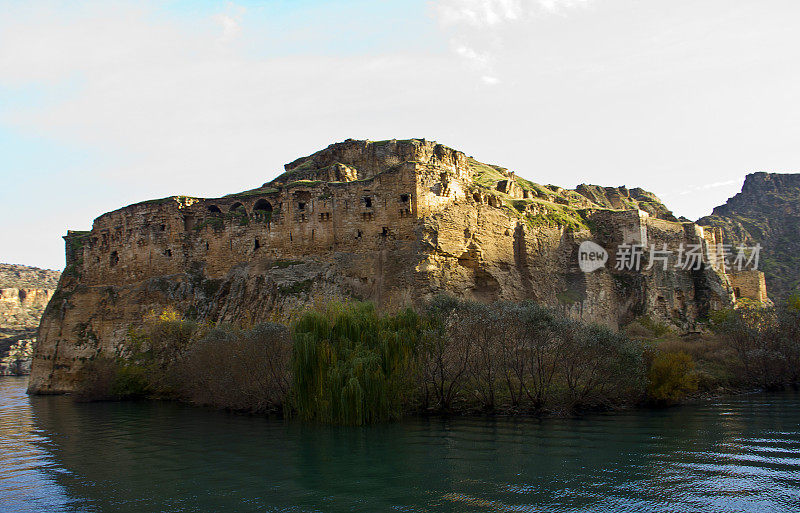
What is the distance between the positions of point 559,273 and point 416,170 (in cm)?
1466

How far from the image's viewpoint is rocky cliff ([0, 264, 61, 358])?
105 meters

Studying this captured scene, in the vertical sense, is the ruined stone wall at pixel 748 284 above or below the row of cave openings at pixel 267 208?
below

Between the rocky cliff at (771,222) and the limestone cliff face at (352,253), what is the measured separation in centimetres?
3400

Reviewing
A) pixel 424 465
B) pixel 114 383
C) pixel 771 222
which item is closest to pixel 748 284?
pixel 771 222

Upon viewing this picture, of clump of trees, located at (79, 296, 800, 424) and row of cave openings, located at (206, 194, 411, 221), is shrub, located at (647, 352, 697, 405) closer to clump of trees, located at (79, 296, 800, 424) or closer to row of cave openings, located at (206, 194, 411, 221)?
clump of trees, located at (79, 296, 800, 424)

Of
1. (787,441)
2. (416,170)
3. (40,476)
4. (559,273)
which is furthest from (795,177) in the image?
(40,476)

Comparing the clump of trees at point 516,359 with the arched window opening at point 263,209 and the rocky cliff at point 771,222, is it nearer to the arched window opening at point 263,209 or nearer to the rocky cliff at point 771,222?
the arched window opening at point 263,209

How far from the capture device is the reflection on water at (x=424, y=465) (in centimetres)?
1499

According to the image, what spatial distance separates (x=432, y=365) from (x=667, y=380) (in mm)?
11664

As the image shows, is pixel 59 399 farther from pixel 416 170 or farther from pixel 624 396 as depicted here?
pixel 624 396

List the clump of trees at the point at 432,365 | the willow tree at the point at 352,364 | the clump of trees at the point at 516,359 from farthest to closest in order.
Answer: the clump of trees at the point at 516,359 < the clump of trees at the point at 432,365 < the willow tree at the point at 352,364

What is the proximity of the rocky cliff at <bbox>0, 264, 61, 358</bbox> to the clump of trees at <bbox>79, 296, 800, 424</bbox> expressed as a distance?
85121 millimetres

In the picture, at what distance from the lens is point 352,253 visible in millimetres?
40688

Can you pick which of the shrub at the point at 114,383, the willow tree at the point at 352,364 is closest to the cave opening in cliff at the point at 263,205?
the shrub at the point at 114,383
